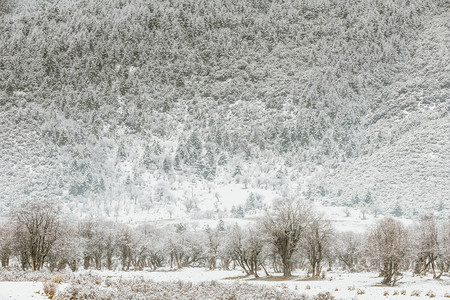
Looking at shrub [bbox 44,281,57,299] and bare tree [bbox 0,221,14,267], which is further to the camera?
bare tree [bbox 0,221,14,267]

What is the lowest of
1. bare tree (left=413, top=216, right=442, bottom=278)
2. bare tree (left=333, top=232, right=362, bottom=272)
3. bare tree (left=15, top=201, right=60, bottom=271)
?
bare tree (left=333, top=232, right=362, bottom=272)

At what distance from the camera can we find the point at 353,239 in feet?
305

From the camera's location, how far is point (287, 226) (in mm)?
54125

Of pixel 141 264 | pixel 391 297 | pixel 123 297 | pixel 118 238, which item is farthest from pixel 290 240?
pixel 141 264

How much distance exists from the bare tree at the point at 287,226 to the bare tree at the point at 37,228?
2609 centimetres

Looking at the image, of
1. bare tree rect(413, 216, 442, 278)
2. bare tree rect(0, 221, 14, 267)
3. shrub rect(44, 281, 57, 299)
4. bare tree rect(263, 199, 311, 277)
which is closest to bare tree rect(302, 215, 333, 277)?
bare tree rect(263, 199, 311, 277)

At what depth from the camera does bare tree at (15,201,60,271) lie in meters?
50.0

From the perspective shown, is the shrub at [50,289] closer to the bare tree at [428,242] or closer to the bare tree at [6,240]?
the bare tree at [6,240]

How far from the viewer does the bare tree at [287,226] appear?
177 ft

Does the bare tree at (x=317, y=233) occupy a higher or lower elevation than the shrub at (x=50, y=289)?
higher

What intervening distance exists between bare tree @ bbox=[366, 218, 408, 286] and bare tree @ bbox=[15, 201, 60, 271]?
1428 inches

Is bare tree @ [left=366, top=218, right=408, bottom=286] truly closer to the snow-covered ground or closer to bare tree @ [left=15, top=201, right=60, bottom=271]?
the snow-covered ground

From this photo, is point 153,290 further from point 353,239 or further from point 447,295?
point 353,239

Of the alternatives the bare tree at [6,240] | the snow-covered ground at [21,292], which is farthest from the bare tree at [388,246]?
the bare tree at [6,240]
